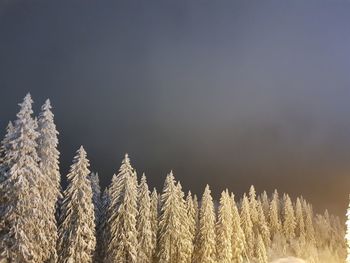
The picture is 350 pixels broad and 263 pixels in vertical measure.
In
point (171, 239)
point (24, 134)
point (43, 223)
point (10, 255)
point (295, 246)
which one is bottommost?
point (10, 255)

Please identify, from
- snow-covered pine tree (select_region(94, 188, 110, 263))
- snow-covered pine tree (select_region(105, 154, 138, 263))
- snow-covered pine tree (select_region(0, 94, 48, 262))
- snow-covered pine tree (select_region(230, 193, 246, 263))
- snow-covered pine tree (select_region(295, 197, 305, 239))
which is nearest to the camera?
snow-covered pine tree (select_region(0, 94, 48, 262))

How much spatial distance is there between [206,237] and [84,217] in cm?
3641

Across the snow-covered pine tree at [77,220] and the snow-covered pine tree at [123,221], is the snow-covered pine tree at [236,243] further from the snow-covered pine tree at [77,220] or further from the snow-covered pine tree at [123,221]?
the snow-covered pine tree at [77,220]

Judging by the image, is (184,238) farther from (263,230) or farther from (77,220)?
(263,230)

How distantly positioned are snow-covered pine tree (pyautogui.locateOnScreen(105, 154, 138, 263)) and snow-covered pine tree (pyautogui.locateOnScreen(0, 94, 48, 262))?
59.6 feet

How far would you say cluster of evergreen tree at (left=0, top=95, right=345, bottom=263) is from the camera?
1518 inches

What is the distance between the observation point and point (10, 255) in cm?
3750

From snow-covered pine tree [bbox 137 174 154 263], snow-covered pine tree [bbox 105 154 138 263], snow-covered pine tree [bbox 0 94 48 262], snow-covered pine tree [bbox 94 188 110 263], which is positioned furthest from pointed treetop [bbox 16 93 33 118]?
snow-covered pine tree [bbox 137 174 154 263]

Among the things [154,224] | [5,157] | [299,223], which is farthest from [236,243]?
[299,223]

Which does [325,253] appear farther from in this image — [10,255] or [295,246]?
[10,255]

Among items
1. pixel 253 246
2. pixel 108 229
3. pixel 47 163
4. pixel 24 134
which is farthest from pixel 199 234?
pixel 24 134

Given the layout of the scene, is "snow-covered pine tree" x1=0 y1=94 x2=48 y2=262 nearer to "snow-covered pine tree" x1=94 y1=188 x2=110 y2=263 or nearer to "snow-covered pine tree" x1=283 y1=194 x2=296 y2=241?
"snow-covered pine tree" x1=94 y1=188 x2=110 y2=263

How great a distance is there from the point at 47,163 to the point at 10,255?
959 cm

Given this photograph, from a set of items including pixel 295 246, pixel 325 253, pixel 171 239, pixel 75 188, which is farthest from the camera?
pixel 325 253
